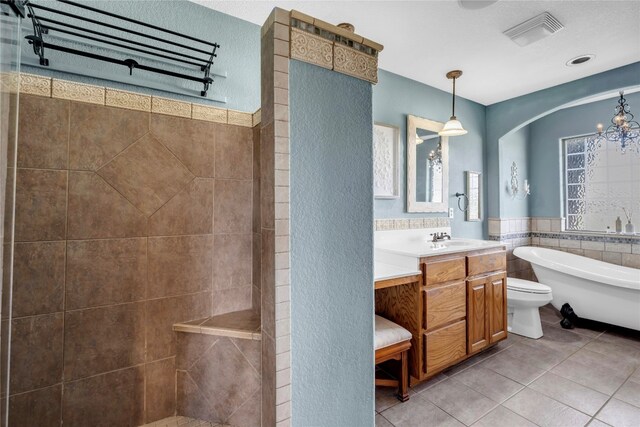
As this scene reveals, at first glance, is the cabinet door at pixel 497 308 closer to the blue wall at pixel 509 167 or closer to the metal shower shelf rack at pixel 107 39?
the blue wall at pixel 509 167

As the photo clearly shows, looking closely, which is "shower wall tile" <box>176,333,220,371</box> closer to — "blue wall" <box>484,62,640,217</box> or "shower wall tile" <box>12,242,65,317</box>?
"shower wall tile" <box>12,242,65,317</box>

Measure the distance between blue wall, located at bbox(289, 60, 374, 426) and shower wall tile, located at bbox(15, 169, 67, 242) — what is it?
1.14m

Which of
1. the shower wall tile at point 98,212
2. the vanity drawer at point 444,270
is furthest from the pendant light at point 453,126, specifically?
the shower wall tile at point 98,212

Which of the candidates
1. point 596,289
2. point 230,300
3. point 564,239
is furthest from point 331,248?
point 564,239

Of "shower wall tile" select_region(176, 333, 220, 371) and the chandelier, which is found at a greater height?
the chandelier

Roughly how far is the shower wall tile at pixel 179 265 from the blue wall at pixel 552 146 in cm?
441

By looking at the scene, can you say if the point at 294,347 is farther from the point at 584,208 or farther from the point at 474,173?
the point at 584,208

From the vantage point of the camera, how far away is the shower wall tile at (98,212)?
1312 mm

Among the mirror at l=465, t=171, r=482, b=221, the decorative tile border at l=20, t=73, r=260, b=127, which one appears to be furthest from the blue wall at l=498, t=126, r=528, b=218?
the decorative tile border at l=20, t=73, r=260, b=127

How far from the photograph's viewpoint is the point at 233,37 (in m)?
1.80

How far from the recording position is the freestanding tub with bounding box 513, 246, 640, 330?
246 cm

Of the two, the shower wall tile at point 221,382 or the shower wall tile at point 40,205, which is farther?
the shower wall tile at point 221,382

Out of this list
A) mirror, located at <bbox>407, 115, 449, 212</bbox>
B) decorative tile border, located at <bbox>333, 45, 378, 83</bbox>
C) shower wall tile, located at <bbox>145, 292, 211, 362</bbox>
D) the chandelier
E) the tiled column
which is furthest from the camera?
the chandelier

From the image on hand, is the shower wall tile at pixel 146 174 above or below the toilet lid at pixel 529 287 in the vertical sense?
above
